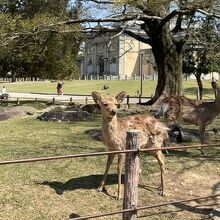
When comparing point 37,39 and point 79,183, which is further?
point 37,39

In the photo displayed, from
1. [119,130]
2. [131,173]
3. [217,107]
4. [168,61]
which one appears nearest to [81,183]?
[119,130]

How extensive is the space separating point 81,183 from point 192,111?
14.5ft

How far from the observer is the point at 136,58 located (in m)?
112

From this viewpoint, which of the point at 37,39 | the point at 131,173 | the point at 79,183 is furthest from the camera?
Answer: the point at 37,39

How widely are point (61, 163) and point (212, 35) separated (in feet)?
54.0

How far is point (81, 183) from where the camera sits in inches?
318

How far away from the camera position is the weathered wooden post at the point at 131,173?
5504 mm

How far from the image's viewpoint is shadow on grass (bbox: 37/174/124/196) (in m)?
7.73

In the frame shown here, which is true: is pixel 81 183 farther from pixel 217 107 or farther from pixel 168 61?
pixel 168 61

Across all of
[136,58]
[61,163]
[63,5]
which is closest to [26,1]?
[63,5]

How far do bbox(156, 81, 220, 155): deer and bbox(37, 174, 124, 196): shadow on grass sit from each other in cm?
353

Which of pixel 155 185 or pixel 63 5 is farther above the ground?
pixel 63 5

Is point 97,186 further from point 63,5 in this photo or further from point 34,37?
point 63,5

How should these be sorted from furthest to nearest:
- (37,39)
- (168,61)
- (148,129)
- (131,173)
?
(168,61), (37,39), (148,129), (131,173)
